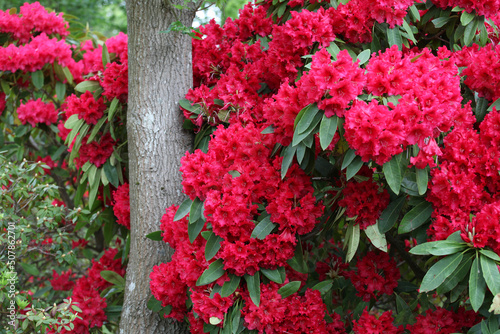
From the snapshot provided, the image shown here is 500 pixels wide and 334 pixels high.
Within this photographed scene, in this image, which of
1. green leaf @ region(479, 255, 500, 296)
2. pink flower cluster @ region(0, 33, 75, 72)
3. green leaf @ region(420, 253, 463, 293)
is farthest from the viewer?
pink flower cluster @ region(0, 33, 75, 72)

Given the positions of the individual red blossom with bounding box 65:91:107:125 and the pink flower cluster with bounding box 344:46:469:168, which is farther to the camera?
the individual red blossom with bounding box 65:91:107:125

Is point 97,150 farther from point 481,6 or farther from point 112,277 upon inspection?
point 481,6

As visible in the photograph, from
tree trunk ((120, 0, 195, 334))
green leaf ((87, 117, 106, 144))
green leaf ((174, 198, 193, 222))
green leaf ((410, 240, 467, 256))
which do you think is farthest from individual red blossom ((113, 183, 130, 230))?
green leaf ((410, 240, 467, 256))

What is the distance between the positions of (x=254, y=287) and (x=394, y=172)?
0.64 meters

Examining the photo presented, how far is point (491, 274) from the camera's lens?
131 centimetres

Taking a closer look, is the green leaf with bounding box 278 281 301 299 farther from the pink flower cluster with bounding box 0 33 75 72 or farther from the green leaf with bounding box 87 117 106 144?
the pink flower cluster with bounding box 0 33 75 72

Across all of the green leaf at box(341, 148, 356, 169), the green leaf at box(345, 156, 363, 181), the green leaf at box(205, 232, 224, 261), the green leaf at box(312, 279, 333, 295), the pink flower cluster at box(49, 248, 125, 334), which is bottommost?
the pink flower cluster at box(49, 248, 125, 334)

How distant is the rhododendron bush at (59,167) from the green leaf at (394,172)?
56.4 inches

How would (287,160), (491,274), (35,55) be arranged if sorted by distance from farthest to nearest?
1. (35,55)
2. (287,160)
3. (491,274)

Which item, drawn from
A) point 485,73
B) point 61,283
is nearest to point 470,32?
point 485,73

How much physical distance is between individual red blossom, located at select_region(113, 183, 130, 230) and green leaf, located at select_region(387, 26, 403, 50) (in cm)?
150

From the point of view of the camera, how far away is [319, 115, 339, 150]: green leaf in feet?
4.74

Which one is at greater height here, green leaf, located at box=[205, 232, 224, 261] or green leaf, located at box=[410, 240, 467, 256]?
green leaf, located at box=[410, 240, 467, 256]

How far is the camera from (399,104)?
55.6 inches
